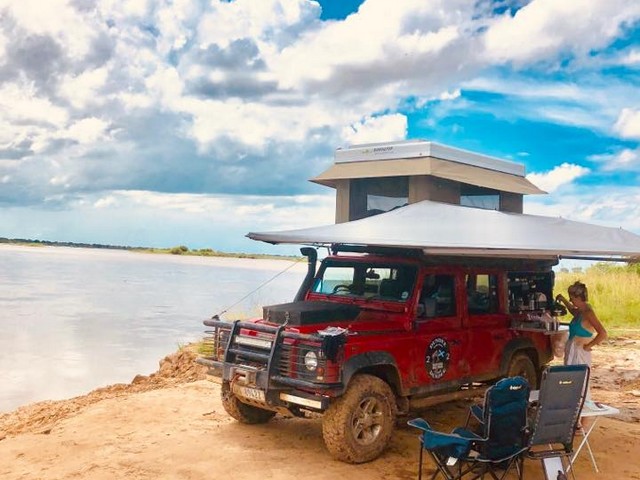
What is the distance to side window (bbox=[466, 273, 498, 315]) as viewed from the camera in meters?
7.20

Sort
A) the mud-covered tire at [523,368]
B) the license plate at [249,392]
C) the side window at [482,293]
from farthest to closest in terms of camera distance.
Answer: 1. the mud-covered tire at [523,368]
2. the side window at [482,293]
3. the license plate at [249,392]

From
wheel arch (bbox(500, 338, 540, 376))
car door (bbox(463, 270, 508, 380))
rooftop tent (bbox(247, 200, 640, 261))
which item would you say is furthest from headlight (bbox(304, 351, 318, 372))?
wheel arch (bbox(500, 338, 540, 376))

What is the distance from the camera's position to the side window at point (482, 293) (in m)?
7.20

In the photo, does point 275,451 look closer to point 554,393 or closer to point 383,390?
point 383,390

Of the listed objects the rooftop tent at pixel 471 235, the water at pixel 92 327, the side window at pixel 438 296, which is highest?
the rooftop tent at pixel 471 235

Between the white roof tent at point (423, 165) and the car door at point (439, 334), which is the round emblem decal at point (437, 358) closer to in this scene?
the car door at point (439, 334)

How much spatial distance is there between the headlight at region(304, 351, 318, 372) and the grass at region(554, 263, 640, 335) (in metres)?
10.5

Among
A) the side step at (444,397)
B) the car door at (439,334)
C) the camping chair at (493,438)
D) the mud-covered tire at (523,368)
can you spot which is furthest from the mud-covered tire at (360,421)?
the mud-covered tire at (523,368)

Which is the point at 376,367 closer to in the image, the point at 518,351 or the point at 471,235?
the point at 471,235

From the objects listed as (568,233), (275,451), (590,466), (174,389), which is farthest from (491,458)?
(174,389)

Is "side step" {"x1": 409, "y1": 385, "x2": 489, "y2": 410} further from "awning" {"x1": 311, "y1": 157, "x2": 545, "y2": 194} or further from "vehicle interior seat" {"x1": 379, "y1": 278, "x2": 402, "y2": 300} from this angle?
"awning" {"x1": 311, "y1": 157, "x2": 545, "y2": 194}

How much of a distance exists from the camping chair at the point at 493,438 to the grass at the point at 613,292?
10.3 m

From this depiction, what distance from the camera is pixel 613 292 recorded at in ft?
57.1

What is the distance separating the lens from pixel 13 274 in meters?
36.8
